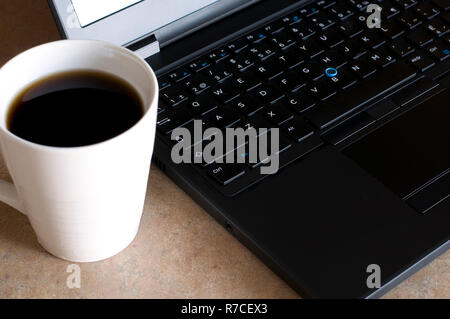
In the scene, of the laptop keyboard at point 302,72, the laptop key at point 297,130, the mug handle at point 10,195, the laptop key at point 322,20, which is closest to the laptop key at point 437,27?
the laptop keyboard at point 302,72

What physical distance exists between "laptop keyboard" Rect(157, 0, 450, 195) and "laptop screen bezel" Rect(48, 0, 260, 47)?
4 centimetres

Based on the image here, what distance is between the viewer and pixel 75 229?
491 mm

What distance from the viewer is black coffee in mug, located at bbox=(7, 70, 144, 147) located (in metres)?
0.47

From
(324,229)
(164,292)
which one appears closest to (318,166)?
(324,229)

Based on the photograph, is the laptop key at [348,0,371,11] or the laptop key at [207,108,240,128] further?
the laptop key at [348,0,371,11]

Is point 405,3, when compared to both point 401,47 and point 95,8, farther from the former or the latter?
point 95,8

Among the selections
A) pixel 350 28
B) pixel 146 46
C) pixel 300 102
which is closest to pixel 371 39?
pixel 350 28

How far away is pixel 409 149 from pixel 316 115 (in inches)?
3.6

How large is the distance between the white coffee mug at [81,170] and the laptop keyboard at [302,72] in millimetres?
97

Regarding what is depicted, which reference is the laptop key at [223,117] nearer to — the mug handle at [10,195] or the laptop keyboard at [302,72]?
the laptop keyboard at [302,72]

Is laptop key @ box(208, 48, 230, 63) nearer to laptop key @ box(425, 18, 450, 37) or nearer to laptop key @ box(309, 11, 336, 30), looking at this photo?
laptop key @ box(309, 11, 336, 30)

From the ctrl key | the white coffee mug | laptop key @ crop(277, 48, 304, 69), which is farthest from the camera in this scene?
laptop key @ crop(277, 48, 304, 69)

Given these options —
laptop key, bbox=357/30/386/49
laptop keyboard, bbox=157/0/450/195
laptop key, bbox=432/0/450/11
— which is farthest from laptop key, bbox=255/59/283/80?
laptop key, bbox=432/0/450/11

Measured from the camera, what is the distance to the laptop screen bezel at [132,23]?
0.57 m
